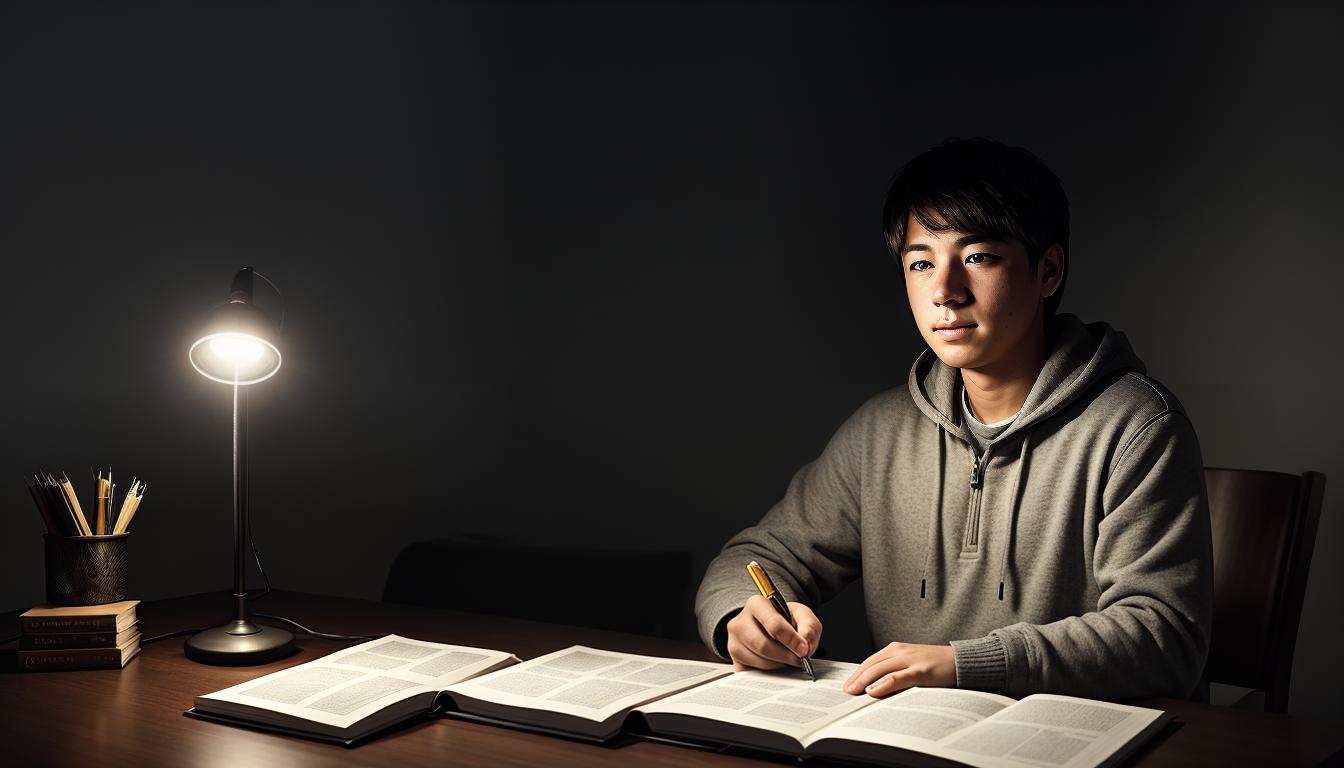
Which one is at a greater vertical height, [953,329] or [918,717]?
[953,329]

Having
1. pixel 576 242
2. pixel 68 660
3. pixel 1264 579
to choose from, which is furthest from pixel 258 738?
pixel 576 242

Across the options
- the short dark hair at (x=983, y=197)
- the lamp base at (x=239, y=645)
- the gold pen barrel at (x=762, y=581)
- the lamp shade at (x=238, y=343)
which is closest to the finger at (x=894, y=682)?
the gold pen barrel at (x=762, y=581)

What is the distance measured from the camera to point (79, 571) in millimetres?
1385

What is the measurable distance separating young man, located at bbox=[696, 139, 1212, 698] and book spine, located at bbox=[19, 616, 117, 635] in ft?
2.42

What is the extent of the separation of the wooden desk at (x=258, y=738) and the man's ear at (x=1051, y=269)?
62cm

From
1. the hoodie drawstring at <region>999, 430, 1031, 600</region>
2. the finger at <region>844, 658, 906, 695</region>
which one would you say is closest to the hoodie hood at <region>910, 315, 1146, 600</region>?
the hoodie drawstring at <region>999, 430, 1031, 600</region>

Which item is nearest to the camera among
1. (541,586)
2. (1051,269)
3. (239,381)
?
(239,381)

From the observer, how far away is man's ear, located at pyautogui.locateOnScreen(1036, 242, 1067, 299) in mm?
1534

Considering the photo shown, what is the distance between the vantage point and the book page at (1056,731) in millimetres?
915

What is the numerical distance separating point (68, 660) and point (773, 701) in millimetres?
869

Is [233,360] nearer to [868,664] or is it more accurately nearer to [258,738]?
[258,738]

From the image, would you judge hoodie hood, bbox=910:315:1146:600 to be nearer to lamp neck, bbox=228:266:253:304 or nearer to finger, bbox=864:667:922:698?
finger, bbox=864:667:922:698

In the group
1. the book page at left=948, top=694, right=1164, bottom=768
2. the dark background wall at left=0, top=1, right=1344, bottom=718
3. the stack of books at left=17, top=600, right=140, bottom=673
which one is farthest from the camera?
the dark background wall at left=0, top=1, right=1344, bottom=718

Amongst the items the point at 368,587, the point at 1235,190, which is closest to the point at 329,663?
the point at 368,587
